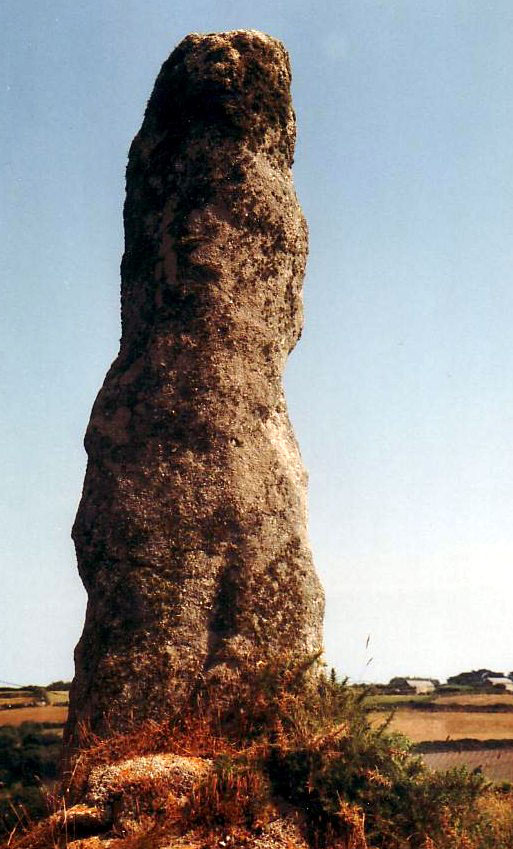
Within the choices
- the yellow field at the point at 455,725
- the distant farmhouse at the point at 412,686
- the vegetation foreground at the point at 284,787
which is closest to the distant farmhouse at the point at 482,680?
the distant farmhouse at the point at 412,686

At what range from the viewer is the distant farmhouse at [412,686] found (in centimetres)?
2680

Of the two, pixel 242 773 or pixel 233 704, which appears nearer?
pixel 242 773

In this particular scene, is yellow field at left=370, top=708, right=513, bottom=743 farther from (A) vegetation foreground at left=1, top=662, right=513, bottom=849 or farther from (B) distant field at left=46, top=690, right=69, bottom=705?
(A) vegetation foreground at left=1, top=662, right=513, bottom=849

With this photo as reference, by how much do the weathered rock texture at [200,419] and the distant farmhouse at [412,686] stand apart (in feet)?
66.7

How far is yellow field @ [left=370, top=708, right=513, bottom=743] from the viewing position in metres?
19.2

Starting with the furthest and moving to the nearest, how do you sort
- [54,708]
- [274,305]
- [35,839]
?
[54,708] → [274,305] → [35,839]

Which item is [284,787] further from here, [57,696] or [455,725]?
[57,696]

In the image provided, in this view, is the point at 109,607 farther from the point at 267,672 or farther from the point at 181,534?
the point at 267,672

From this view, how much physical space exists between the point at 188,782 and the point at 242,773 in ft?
1.14

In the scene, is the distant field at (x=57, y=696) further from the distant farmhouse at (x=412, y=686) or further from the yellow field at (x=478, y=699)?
the yellow field at (x=478, y=699)

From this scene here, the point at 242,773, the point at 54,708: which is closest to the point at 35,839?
the point at 242,773

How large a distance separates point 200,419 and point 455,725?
16.5 metres

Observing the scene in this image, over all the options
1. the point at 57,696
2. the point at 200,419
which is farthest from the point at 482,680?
the point at 200,419

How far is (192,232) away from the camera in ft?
24.0
